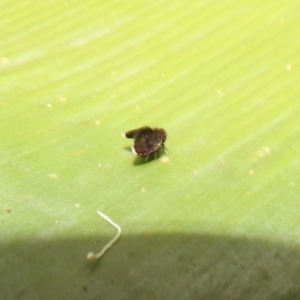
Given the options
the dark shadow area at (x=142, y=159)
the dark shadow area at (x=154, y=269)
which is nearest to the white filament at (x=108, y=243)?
the dark shadow area at (x=154, y=269)

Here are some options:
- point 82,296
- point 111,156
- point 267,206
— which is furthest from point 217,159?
point 82,296

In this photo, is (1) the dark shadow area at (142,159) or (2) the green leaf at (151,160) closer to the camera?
(2) the green leaf at (151,160)

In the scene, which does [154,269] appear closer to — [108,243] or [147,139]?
[108,243]

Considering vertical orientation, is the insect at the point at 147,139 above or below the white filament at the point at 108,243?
above

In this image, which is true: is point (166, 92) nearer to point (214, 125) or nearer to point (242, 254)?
point (214, 125)

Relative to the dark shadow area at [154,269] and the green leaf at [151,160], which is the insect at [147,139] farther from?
the dark shadow area at [154,269]

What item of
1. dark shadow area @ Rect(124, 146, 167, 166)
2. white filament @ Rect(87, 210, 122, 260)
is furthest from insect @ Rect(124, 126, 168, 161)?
white filament @ Rect(87, 210, 122, 260)
